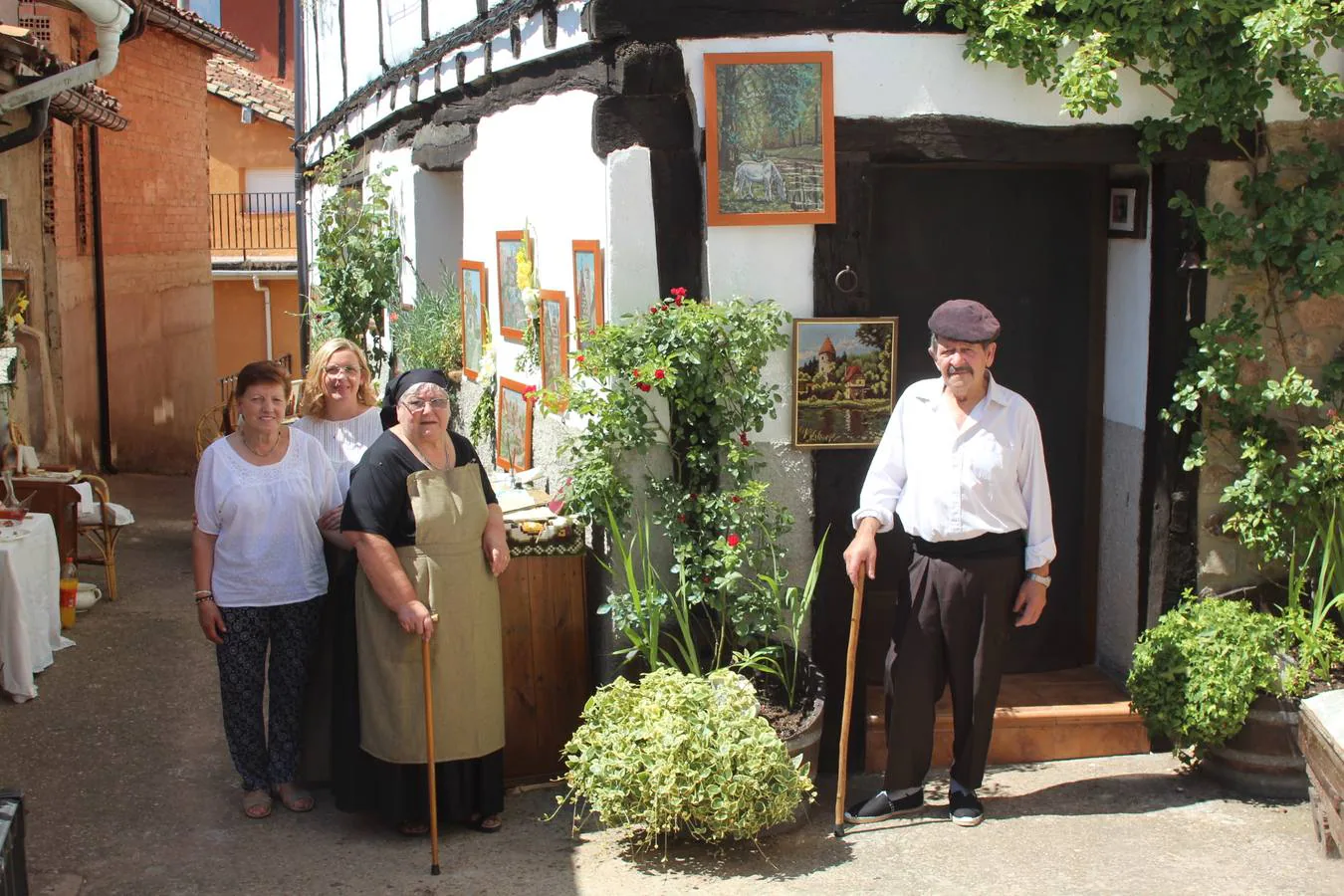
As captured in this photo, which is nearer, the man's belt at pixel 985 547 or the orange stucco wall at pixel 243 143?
the man's belt at pixel 985 547

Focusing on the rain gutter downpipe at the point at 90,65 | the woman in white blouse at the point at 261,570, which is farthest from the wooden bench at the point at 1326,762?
the rain gutter downpipe at the point at 90,65

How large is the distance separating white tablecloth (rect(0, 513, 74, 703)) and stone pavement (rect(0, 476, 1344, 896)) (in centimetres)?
66

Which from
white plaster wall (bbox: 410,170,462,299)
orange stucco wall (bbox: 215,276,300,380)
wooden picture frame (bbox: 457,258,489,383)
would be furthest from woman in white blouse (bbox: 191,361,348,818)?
orange stucco wall (bbox: 215,276,300,380)

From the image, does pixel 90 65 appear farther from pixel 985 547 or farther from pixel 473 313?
pixel 985 547

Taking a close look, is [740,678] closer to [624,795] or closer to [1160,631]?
[624,795]

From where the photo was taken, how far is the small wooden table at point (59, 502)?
8992mm

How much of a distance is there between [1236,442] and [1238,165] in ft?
3.46

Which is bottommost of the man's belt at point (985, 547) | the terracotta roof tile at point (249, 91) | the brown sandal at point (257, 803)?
the brown sandal at point (257, 803)

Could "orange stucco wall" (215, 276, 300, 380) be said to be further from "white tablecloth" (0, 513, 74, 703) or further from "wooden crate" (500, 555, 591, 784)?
"wooden crate" (500, 555, 591, 784)

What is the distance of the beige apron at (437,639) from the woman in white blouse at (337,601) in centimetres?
19

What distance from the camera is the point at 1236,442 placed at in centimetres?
589

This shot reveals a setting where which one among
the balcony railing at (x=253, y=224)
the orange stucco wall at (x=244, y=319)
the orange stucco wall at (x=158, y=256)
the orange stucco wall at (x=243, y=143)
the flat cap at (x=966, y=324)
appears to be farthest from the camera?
the orange stucco wall at (x=243, y=143)

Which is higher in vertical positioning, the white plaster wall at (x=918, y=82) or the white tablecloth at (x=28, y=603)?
the white plaster wall at (x=918, y=82)

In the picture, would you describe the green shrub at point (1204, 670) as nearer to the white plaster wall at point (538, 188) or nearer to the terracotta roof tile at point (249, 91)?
the white plaster wall at point (538, 188)
